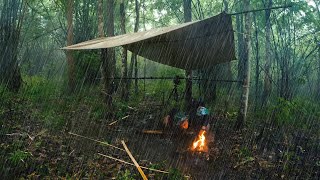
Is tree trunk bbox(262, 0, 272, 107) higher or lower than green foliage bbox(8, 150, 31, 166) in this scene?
higher

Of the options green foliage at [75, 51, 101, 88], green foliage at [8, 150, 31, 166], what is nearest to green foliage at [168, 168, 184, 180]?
green foliage at [8, 150, 31, 166]

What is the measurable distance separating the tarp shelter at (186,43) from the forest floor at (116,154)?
5.20 feet

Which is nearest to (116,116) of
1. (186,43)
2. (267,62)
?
(186,43)

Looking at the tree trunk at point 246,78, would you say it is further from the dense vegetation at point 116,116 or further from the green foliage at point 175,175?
the green foliage at point 175,175

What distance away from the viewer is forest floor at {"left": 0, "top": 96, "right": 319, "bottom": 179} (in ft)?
11.4

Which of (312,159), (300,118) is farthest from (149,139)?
(300,118)

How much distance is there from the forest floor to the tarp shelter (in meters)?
1.58

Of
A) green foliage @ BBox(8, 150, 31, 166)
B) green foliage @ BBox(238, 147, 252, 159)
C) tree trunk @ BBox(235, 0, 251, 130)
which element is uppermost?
tree trunk @ BBox(235, 0, 251, 130)

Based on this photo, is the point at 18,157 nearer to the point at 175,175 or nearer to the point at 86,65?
the point at 175,175

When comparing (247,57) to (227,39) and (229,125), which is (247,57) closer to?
(227,39)

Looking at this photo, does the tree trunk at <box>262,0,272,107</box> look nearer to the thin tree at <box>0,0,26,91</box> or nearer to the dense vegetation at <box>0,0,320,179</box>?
the dense vegetation at <box>0,0,320,179</box>

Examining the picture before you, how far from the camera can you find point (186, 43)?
16.8 feet

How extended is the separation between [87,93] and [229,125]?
192 inches

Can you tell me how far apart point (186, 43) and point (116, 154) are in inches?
97.7
